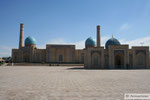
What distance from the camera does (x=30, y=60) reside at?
37.3m

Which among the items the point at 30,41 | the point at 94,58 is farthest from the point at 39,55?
the point at 94,58

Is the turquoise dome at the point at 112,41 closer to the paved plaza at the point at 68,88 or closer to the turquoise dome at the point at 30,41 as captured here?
the turquoise dome at the point at 30,41

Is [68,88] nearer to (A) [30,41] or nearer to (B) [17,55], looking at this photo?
(B) [17,55]

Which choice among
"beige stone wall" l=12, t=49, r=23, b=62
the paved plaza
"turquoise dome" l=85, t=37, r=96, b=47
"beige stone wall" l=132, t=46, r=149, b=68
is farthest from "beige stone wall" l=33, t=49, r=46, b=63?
the paved plaza

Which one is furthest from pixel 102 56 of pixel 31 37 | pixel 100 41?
pixel 31 37

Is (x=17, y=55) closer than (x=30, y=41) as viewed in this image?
Yes

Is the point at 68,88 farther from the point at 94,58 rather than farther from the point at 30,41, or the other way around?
the point at 30,41

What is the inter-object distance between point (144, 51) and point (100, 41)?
14.3 metres

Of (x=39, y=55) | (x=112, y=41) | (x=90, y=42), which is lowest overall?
(x=39, y=55)

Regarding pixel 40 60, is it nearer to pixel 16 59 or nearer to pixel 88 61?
pixel 16 59

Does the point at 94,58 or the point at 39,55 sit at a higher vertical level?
the point at 39,55

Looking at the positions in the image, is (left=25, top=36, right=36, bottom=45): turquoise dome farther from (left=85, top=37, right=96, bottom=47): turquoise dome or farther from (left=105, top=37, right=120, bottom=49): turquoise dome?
(left=105, top=37, right=120, bottom=49): turquoise dome

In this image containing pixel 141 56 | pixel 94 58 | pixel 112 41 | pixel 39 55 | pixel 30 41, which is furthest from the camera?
pixel 30 41

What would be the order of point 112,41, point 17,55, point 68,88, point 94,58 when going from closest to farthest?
1. point 68,88
2. point 94,58
3. point 112,41
4. point 17,55
